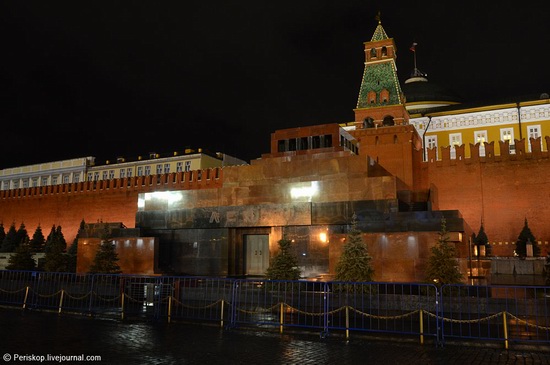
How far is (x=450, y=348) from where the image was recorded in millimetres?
7250

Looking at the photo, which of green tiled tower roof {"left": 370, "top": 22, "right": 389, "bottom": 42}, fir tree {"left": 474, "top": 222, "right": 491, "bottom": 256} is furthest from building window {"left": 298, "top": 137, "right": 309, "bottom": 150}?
green tiled tower roof {"left": 370, "top": 22, "right": 389, "bottom": 42}

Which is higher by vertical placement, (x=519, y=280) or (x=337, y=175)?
(x=337, y=175)

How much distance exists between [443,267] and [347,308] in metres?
3.96

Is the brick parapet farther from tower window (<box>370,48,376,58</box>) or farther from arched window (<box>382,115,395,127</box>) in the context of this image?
tower window (<box>370,48,376,58</box>)

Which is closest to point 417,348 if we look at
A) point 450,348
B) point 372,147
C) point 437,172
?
point 450,348

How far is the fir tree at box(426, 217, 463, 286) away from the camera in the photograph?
1102 cm

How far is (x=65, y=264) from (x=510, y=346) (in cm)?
1583

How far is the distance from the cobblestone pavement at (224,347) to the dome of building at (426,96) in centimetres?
3463

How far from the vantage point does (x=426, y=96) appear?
138 ft

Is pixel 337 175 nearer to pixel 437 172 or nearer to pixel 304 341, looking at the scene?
pixel 304 341

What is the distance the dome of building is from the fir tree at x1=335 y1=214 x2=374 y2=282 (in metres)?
30.5

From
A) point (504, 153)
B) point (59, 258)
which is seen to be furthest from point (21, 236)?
point (504, 153)

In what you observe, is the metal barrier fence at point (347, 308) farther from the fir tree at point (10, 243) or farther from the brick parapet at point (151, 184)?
the fir tree at point (10, 243)

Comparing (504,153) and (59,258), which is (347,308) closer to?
(59,258)
